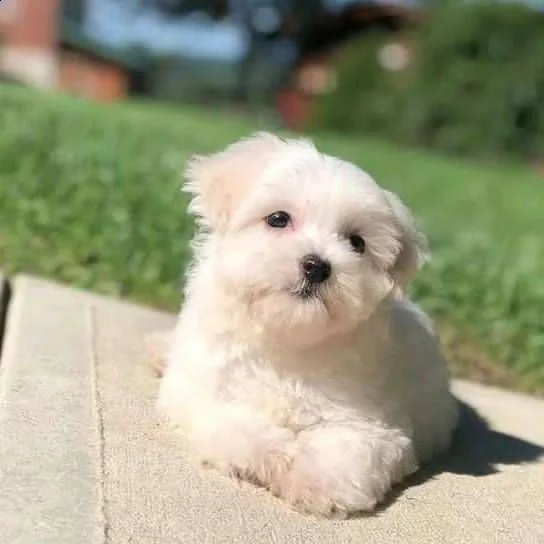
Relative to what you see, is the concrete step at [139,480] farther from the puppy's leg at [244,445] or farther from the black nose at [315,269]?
the black nose at [315,269]

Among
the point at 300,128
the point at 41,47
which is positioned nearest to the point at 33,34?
the point at 41,47

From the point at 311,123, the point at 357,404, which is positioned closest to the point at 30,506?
the point at 357,404

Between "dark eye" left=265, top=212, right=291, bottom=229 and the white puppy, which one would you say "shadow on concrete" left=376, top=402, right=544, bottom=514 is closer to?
the white puppy

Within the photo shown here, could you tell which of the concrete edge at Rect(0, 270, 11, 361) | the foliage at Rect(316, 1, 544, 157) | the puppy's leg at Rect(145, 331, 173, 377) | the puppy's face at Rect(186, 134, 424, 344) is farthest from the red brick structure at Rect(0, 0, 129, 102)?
the puppy's face at Rect(186, 134, 424, 344)

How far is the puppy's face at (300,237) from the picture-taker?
3.62 metres

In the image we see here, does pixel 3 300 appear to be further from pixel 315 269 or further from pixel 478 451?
pixel 315 269

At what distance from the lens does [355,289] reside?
144 inches

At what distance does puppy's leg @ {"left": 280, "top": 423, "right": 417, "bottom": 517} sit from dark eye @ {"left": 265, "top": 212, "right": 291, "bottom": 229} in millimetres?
713

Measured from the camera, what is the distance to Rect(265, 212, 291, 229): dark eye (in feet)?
12.5

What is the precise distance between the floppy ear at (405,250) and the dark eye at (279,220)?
394 millimetres

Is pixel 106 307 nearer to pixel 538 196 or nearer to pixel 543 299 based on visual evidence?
pixel 543 299

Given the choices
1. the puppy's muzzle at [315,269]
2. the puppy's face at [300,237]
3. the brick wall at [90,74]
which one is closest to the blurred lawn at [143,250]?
the puppy's face at [300,237]

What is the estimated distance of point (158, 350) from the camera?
193 inches

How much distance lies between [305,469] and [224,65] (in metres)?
60.5
